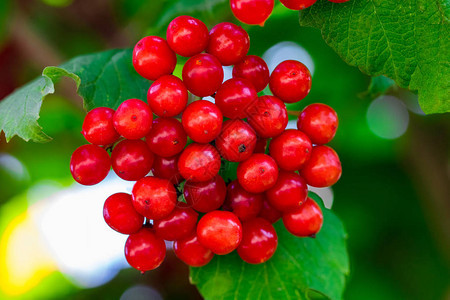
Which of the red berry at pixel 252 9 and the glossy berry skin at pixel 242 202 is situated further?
the glossy berry skin at pixel 242 202

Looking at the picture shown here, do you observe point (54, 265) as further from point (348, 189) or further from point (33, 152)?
point (348, 189)

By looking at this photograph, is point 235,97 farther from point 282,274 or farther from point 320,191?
point 320,191

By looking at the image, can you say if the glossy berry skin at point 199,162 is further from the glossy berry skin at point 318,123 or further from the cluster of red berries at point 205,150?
the glossy berry skin at point 318,123

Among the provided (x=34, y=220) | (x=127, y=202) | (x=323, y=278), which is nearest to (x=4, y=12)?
(x=34, y=220)

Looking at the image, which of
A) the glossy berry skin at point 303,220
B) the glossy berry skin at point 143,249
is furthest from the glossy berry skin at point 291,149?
the glossy berry skin at point 143,249

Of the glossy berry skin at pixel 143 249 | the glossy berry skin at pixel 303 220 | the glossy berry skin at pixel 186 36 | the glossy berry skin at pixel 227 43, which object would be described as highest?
the glossy berry skin at pixel 186 36

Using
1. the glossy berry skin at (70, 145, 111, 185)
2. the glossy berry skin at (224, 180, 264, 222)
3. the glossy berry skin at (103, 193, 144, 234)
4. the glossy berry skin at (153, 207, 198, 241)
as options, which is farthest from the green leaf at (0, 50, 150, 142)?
the glossy berry skin at (224, 180, 264, 222)

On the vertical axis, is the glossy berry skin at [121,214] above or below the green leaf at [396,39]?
below
